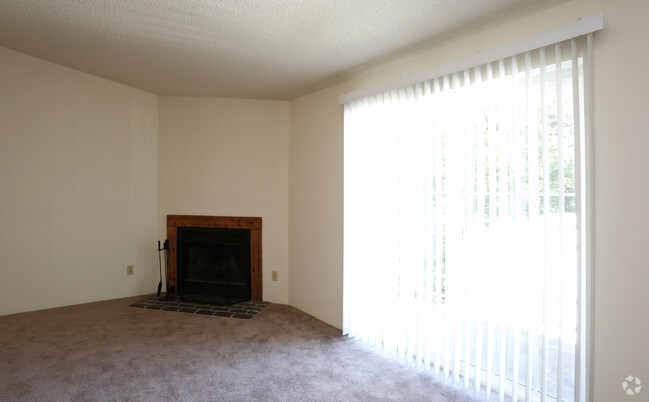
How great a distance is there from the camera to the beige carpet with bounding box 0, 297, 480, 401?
2.43 metres

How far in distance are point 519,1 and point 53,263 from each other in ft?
15.7

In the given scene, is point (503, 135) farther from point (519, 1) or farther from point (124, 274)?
point (124, 274)

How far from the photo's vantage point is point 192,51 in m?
3.17

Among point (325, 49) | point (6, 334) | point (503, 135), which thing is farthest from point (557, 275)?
point (6, 334)

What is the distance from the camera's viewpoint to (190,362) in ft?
9.42

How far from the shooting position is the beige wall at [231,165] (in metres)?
4.69

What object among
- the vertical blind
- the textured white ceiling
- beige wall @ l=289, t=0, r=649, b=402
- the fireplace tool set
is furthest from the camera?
the fireplace tool set

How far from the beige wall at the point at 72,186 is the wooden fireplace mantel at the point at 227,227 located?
0.23 metres

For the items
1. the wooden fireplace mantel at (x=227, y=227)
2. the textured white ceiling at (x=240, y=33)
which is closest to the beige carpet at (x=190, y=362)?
the wooden fireplace mantel at (x=227, y=227)

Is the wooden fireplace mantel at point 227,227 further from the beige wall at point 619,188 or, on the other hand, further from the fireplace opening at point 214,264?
the beige wall at point 619,188

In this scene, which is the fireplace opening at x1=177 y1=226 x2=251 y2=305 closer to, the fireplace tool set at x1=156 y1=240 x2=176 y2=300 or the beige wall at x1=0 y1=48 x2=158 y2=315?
the fireplace tool set at x1=156 y1=240 x2=176 y2=300

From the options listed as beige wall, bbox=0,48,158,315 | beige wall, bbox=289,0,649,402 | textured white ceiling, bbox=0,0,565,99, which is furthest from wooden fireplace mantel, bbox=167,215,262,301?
beige wall, bbox=289,0,649,402

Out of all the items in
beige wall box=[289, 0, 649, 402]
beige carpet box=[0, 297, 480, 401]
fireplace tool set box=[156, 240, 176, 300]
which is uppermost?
beige wall box=[289, 0, 649, 402]

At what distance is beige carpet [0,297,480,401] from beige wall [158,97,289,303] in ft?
3.67
